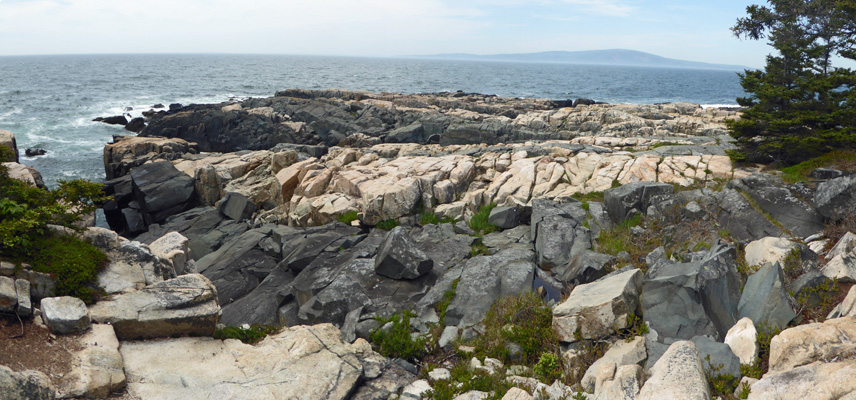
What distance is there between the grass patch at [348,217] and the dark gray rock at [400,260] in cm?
659

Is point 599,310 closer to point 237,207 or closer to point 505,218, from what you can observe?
point 505,218

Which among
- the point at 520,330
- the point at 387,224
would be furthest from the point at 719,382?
the point at 387,224

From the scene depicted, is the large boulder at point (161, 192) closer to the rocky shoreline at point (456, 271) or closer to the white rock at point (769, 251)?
the rocky shoreline at point (456, 271)

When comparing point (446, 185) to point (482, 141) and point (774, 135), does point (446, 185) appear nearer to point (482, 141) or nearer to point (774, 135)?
point (774, 135)

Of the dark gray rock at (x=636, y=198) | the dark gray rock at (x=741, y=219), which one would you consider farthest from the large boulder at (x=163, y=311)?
the dark gray rock at (x=741, y=219)

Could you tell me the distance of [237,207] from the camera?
77.5ft

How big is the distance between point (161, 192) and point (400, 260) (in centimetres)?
2001

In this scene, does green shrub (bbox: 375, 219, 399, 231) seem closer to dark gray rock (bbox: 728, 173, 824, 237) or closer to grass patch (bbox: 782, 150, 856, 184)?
dark gray rock (bbox: 728, 173, 824, 237)

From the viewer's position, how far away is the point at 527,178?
2100cm

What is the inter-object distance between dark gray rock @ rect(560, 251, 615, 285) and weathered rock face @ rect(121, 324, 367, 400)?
6.72 metres

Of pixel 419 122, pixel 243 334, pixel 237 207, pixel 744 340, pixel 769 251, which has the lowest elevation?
pixel 237 207

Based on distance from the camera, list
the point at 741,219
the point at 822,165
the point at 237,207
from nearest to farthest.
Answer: the point at 741,219, the point at 822,165, the point at 237,207

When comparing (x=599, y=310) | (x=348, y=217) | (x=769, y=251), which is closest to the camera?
(x=599, y=310)

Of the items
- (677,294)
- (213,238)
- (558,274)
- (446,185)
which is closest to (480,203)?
(446,185)
